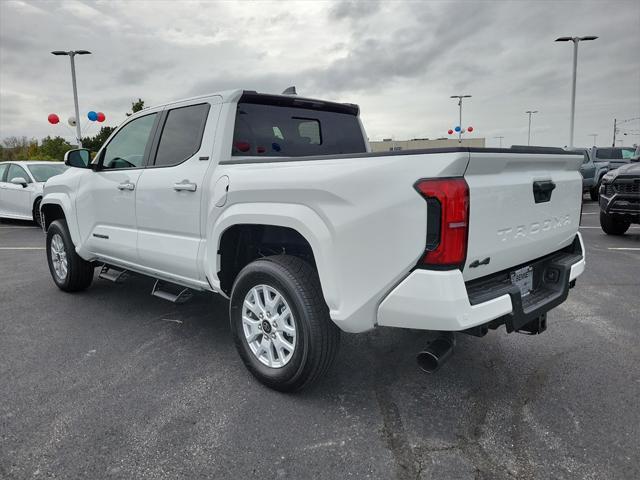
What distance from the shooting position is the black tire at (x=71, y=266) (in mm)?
5254

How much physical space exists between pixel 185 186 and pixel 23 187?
9973 millimetres

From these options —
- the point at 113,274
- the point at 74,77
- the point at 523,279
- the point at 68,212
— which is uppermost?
the point at 74,77

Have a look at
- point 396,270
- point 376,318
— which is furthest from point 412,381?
point 396,270

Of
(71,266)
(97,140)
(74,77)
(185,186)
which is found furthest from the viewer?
(97,140)

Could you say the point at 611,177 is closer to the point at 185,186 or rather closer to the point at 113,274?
the point at 185,186

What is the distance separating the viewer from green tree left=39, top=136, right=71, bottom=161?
1449 inches

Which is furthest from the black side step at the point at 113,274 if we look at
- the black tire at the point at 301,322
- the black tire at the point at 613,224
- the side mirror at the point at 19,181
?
the black tire at the point at 613,224

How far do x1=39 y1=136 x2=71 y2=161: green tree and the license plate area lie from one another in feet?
127

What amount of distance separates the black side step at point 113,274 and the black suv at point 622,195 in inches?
327

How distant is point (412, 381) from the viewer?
3.24 meters

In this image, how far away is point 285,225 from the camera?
2.83 m

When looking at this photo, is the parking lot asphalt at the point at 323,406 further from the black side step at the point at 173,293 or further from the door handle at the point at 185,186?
the door handle at the point at 185,186

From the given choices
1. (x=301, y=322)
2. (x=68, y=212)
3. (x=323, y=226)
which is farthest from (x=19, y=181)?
(x=323, y=226)

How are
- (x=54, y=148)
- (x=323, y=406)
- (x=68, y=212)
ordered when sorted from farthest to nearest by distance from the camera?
1. (x=54, y=148)
2. (x=68, y=212)
3. (x=323, y=406)
